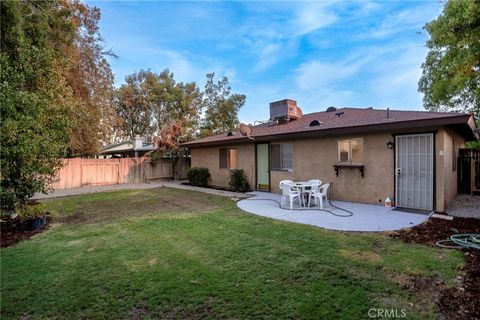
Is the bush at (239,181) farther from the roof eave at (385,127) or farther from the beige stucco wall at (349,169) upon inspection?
the beige stucco wall at (349,169)

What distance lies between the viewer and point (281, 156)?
10406 millimetres

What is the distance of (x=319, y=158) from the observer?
9.06 meters

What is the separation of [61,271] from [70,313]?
1.25m

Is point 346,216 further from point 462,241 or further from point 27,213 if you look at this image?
point 27,213

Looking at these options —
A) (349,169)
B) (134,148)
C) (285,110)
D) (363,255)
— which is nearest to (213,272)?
(363,255)

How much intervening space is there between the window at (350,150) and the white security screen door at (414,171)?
106cm

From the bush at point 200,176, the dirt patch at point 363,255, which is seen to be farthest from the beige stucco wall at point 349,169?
the bush at point 200,176

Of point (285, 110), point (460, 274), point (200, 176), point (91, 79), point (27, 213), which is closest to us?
point (460, 274)

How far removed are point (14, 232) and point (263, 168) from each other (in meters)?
8.18

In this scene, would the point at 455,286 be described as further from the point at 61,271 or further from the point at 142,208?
the point at 142,208

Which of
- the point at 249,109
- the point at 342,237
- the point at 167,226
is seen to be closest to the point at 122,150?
the point at 249,109

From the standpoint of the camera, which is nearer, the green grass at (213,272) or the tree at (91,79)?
the green grass at (213,272)

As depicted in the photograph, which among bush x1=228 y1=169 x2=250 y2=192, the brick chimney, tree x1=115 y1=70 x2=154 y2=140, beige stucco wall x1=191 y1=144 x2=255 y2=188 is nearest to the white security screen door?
beige stucco wall x1=191 y1=144 x2=255 y2=188

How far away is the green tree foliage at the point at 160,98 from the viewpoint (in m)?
26.1
